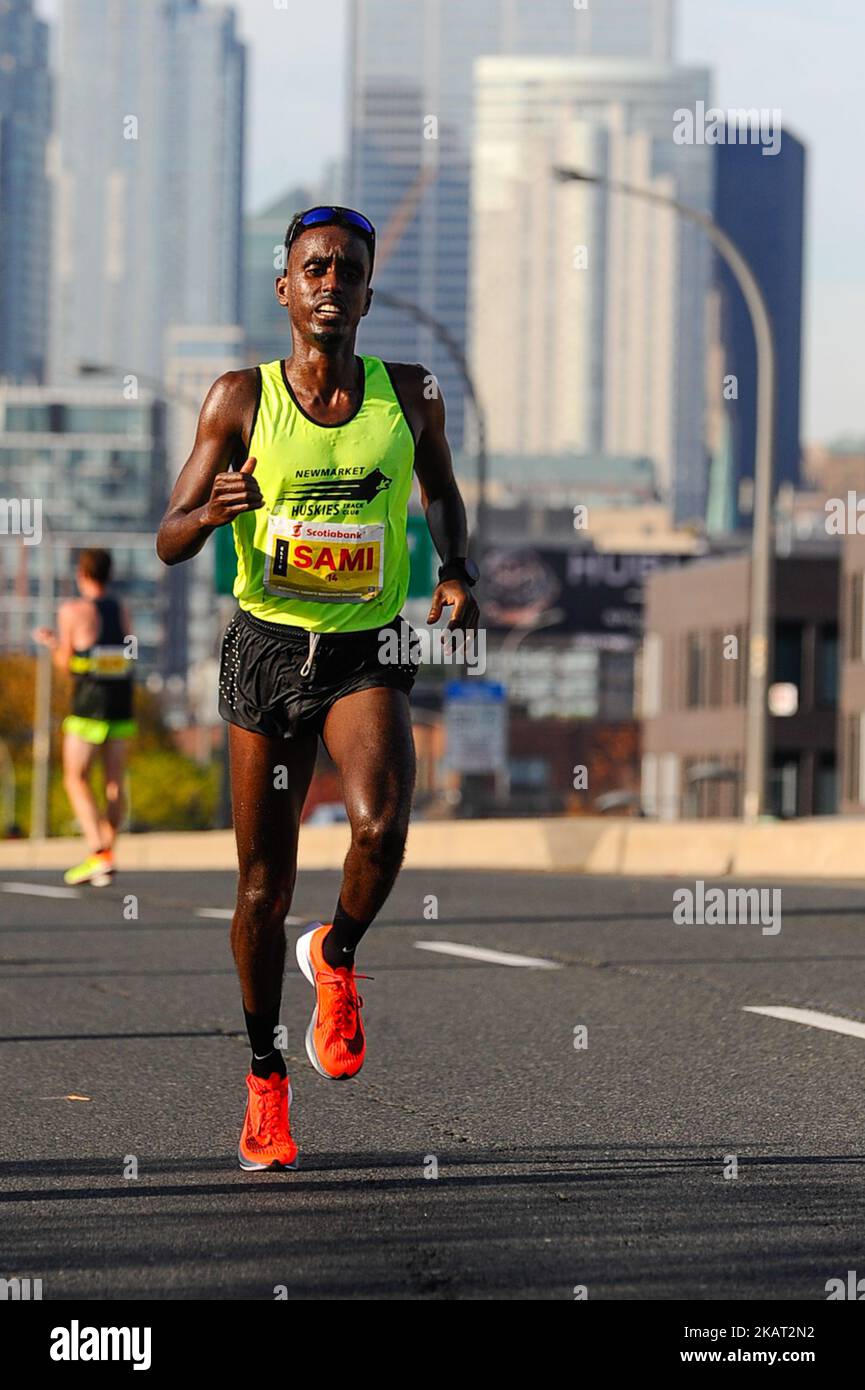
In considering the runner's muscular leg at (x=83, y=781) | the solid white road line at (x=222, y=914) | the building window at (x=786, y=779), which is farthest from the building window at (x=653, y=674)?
the solid white road line at (x=222, y=914)

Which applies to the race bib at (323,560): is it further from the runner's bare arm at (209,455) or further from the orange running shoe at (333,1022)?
the orange running shoe at (333,1022)

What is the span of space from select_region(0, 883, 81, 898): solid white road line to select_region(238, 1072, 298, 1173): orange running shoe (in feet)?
32.1

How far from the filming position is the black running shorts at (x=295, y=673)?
5863 mm

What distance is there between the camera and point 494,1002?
914cm

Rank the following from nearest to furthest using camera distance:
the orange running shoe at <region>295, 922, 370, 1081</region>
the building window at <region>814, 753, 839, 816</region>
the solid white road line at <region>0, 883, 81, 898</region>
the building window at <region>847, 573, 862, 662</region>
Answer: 1. the orange running shoe at <region>295, 922, 370, 1081</region>
2. the solid white road line at <region>0, 883, 81, 898</region>
3. the building window at <region>847, 573, 862, 662</region>
4. the building window at <region>814, 753, 839, 816</region>

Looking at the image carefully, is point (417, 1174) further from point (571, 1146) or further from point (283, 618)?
point (283, 618)

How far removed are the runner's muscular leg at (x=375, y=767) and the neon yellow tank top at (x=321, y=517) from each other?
0.66 ft

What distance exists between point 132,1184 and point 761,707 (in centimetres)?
2073

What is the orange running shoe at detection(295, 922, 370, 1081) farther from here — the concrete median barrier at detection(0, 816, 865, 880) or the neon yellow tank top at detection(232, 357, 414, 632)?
the concrete median barrier at detection(0, 816, 865, 880)

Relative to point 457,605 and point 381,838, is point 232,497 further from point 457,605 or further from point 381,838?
point 381,838

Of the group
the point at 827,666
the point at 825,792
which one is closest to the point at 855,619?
the point at 827,666

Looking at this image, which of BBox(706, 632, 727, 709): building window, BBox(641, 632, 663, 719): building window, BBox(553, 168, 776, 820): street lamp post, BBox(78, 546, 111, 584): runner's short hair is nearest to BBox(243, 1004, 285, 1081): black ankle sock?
BBox(78, 546, 111, 584): runner's short hair

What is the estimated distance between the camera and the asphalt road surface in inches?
185

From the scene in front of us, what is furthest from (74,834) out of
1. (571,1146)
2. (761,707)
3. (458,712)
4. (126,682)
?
(571,1146)
